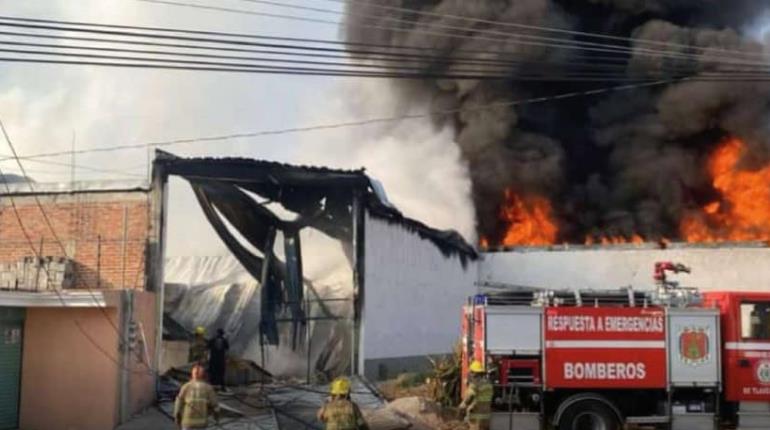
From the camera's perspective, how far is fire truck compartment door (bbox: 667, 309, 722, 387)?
12.1m

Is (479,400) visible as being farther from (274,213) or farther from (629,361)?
(274,213)

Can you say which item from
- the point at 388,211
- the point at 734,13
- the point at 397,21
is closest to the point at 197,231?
the point at 388,211

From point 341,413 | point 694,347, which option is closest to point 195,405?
point 341,413

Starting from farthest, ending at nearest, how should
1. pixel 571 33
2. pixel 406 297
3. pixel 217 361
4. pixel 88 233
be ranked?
pixel 571 33
pixel 406 297
pixel 88 233
pixel 217 361

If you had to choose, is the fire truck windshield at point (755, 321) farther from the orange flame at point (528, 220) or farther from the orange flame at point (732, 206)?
the orange flame at point (528, 220)

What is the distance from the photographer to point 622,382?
12.1m

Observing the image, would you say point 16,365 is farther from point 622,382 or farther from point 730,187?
point 730,187

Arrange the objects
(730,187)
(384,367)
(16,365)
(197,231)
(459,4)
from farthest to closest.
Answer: (459,4) → (730,187) → (197,231) → (384,367) → (16,365)

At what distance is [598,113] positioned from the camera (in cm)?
3241

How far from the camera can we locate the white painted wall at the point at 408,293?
59.4 feet

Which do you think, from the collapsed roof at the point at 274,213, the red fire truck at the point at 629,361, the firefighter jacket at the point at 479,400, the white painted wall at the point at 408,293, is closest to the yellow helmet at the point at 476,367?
the firefighter jacket at the point at 479,400

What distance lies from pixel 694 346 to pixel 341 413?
586 centimetres

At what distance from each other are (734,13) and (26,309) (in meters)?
26.8

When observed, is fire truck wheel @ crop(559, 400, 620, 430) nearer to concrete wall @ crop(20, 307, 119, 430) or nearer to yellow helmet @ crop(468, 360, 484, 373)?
yellow helmet @ crop(468, 360, 484, 373)
